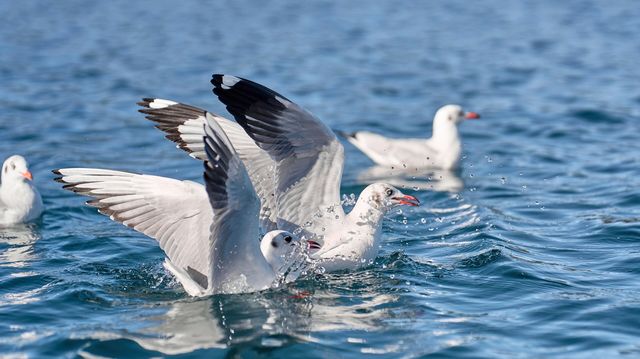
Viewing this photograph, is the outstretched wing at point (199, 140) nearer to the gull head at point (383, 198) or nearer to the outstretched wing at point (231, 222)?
the gull head at point (383, 198)

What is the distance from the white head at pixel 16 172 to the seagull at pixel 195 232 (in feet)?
10.0

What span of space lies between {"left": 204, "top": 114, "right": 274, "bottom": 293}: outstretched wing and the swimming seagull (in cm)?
105

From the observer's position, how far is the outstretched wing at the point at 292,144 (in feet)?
29.2

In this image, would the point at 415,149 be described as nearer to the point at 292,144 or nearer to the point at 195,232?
the point at 292,144

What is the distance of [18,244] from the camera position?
10352 millimetres

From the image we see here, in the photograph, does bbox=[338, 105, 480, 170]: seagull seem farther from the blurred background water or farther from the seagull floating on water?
the seagull floating on water

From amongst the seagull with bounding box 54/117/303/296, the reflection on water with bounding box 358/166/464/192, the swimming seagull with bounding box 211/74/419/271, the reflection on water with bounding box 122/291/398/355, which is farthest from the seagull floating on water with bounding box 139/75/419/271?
the reflection on water with bounding box 358/166/464/192

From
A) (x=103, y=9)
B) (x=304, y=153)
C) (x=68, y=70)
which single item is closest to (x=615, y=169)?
(x=304, y=153)

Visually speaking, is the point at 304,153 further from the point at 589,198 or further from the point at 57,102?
the point at 57,102

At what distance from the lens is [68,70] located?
2133cm

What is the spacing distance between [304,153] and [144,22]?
67.3ft

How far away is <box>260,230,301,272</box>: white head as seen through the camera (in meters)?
8.69

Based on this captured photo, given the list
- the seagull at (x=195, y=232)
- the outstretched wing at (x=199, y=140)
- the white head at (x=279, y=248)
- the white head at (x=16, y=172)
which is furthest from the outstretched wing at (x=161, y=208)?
the white head at (x=16, y=172)

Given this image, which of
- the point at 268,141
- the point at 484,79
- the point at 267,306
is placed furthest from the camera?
the point at 484,79
